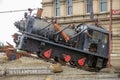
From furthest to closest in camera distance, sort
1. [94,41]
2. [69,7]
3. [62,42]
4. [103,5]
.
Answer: [69,7], [103,5], [94,41], [62,42]

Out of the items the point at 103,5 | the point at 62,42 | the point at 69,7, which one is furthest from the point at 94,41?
the point at 69,7

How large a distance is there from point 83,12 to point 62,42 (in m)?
24.3

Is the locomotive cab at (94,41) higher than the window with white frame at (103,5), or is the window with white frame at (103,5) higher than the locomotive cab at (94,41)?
the window with white frame at (103,5)

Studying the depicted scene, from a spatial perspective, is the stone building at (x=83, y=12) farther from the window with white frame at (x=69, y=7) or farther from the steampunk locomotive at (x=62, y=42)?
the steampunk locomotive at (x=62, y=42)

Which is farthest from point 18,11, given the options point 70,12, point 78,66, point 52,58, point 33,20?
point 70,12

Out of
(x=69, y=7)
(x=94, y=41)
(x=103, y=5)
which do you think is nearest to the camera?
(x=94, y=41)

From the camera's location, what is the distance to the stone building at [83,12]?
43.6 m

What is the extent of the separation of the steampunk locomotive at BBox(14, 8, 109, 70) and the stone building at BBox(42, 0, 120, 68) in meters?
18.1

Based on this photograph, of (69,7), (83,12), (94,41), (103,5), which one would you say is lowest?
(94,41)

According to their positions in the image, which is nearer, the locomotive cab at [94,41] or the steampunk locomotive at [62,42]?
the steampunk locomotive at [62,42]

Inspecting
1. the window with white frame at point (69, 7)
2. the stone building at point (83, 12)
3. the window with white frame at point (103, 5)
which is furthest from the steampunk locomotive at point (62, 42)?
the window with white frame at point (69, 7)

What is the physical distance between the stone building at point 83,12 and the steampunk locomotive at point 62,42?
1813cm

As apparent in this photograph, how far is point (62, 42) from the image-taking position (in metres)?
24.2

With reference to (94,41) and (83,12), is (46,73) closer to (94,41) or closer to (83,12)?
(94,41)
